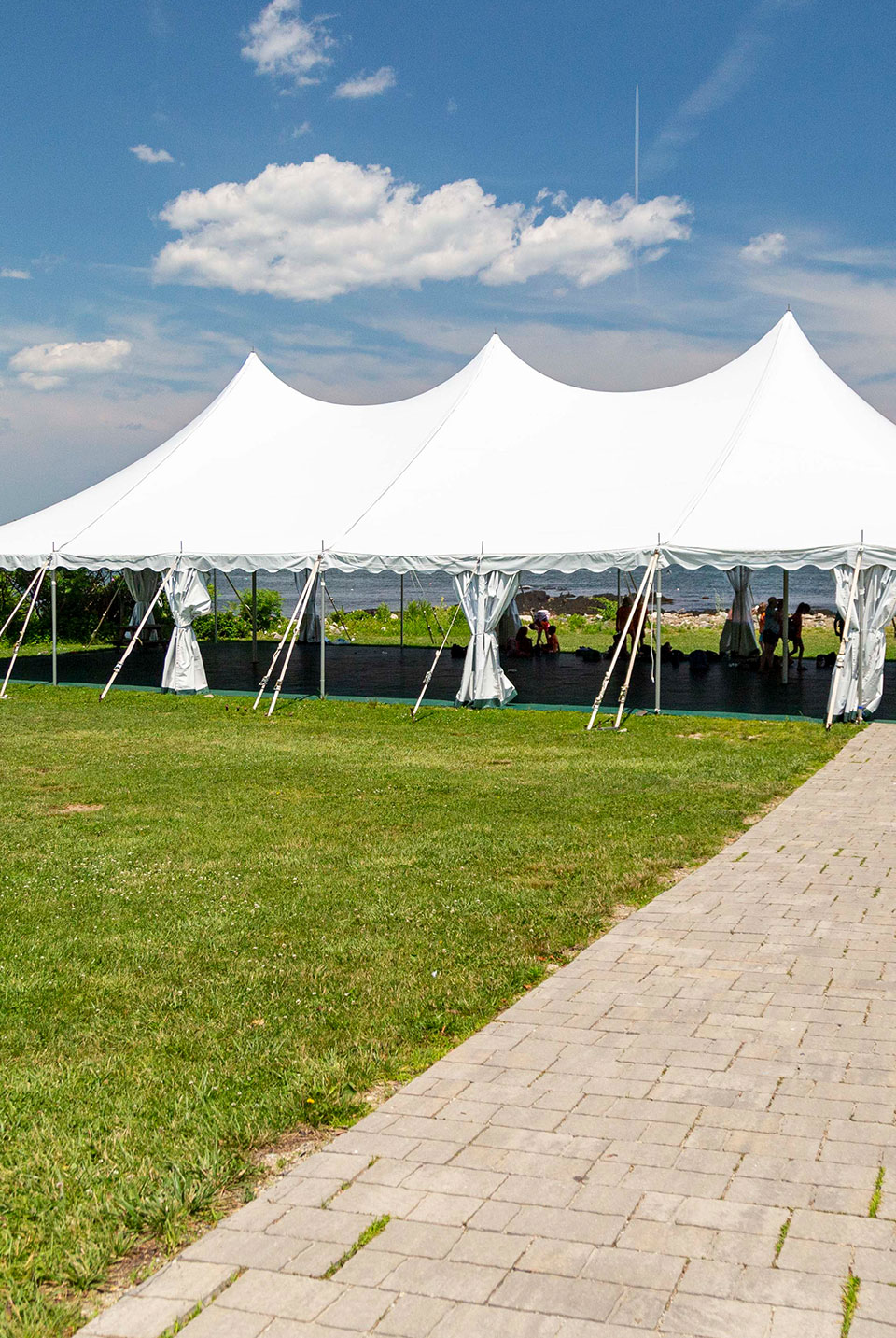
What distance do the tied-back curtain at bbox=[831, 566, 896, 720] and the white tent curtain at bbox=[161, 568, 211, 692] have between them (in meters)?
8.61

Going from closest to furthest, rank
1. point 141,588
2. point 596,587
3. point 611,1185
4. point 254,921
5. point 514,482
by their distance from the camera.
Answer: point 611,1185, point 254,921, point 514,482, point 141,588, point 596,587

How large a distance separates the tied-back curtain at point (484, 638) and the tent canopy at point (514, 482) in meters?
0.25

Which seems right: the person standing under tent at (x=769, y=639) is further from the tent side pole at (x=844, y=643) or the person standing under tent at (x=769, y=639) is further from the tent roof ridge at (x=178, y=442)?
the tent roof ridge at (x=178, y=442)

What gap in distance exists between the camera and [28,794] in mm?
9703

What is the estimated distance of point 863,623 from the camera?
44.9 feet

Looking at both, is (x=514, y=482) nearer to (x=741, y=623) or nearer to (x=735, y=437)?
(x=735, y=437)

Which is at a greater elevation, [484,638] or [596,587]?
[596,587]

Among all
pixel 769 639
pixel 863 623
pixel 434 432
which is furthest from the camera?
pixel 769 639

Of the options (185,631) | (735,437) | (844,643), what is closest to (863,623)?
(844,643)

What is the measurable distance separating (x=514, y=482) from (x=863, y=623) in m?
5.31

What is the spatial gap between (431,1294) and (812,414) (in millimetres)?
15105

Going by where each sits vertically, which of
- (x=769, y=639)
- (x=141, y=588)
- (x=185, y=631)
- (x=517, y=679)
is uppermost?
(x=141, y=588)

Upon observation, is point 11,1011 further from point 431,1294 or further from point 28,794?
point 28,794

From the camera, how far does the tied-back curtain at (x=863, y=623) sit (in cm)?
1362
